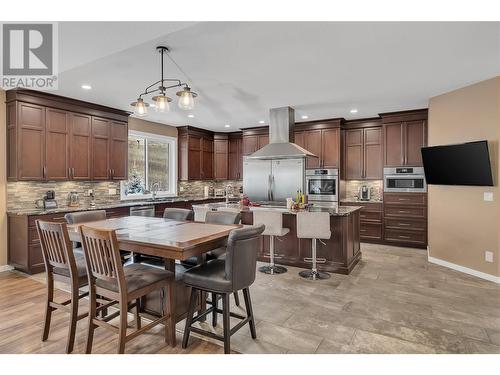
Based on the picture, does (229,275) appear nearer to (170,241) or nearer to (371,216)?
(170,241)

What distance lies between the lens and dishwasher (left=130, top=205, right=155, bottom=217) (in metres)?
5.49

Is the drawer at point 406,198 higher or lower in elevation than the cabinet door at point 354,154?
lower

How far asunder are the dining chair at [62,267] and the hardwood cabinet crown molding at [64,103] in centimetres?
296

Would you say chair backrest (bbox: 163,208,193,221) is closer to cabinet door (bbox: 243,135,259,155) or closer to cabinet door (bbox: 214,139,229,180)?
cabinet door (bbox: 243,135,259,155)

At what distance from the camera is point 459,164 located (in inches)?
172

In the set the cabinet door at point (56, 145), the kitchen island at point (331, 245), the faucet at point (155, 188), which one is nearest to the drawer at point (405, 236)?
the kitchen island at point (331, 245)

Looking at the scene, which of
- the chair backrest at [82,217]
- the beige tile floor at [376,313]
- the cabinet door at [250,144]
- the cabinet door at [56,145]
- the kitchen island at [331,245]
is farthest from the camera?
the cabinet door at [250,144]

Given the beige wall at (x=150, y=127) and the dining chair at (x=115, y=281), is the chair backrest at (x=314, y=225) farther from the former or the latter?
the beige wall at (x=150, y=127)

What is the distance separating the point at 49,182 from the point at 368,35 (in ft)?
17.0

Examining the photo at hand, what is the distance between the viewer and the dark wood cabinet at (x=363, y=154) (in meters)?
6.48

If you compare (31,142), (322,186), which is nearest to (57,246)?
(31,142)

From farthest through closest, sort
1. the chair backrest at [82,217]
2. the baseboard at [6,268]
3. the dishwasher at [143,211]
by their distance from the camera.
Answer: the dishwasher at [143,211], the baseboard at [6,268], the chair backrest at [82,217]

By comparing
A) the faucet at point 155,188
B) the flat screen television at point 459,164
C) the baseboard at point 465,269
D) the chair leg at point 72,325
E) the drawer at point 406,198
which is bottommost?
the baseboard at point 465,269
